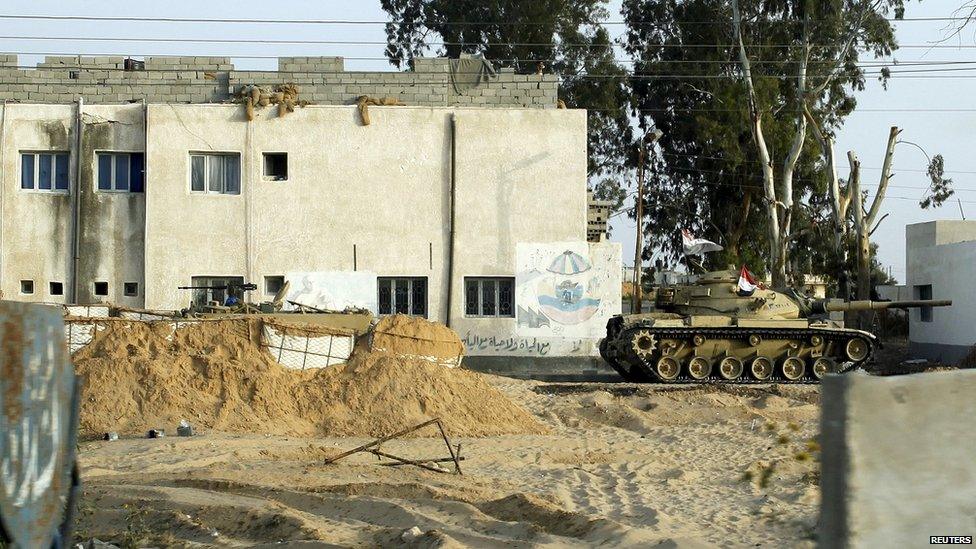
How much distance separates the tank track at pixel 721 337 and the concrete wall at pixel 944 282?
4900mm

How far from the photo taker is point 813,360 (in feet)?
83.2

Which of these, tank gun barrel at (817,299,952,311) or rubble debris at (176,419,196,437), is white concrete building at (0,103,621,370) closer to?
tank gun barrel at (817,299,952,311)

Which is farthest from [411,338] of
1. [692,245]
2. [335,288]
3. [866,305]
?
[866,305]

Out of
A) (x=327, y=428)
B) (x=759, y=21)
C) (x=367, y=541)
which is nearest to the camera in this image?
(x=367, y=541)

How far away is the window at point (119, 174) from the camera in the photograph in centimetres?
2730

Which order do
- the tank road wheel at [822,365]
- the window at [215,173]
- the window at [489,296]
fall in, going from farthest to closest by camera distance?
the window at [215,173], the window at [489,296], the tank road wheel at [822,365]

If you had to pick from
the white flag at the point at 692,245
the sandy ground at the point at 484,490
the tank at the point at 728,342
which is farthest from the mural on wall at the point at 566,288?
the sandy ground at the point at 484,490

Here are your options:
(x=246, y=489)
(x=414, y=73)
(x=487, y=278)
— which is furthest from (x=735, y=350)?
(x=246, y=489)

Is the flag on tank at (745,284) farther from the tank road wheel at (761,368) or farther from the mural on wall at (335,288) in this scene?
the mural on wall at (335,288)

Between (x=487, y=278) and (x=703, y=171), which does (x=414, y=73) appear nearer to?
(x=487, y=278)

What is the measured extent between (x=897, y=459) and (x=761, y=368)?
69.5 feet

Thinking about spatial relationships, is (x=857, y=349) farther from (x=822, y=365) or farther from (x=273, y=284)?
(x=273, y=284)

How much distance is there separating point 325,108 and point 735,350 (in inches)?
427

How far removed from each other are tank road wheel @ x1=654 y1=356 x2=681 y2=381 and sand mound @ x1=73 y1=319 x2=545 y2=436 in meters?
8.19
